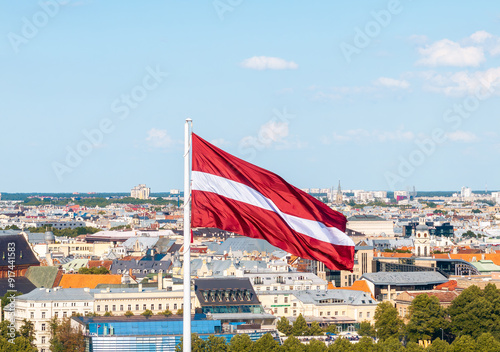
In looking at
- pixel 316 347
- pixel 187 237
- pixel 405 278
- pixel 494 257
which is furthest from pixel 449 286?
pixel 187 237

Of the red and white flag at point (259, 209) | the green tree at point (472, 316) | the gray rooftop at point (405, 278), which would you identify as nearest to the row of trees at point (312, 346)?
the green tree at point (472, 316)

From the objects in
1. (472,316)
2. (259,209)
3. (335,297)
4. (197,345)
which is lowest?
(197,345)

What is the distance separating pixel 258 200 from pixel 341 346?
49433mm

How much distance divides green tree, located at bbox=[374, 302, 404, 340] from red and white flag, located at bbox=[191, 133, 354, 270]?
64.0 metres

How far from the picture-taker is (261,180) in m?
18.6

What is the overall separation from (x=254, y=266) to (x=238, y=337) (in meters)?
41.1

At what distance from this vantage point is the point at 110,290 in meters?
90.1

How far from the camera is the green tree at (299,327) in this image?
79.1 metres

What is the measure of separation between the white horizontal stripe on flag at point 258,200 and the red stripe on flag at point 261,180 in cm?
7

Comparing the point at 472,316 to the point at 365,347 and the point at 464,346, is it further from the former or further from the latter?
the point at 365,347

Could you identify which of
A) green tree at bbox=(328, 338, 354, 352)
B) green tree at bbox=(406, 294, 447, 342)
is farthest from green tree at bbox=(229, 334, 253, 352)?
green tree at bbox=(406, 294, 447, 342)

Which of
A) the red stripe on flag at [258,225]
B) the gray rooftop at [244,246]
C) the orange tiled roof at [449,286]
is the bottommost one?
the red stripe on flag at [258,225]

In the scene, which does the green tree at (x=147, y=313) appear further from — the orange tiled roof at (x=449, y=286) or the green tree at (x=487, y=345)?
the orange tiled roof at (x=449, y=286)

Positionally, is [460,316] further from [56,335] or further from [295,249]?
[295,249]
